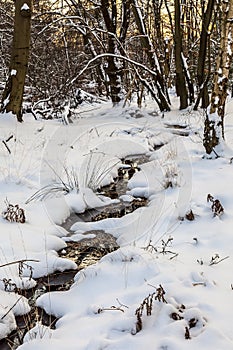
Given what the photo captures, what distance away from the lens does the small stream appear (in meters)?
2.68

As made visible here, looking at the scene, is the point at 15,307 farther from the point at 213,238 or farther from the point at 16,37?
the point at 16,37

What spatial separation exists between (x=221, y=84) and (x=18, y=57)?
400 cm

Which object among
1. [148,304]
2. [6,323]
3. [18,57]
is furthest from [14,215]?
[18,57]

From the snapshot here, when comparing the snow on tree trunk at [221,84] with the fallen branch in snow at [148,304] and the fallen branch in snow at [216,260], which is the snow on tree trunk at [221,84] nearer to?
the fallen branch in snow at [216,260]

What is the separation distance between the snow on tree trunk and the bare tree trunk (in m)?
3.73

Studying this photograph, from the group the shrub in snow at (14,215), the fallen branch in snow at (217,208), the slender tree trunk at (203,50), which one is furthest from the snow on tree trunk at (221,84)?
the slender tree trunk at (203,50)

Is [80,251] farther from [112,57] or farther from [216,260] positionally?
[112,57]

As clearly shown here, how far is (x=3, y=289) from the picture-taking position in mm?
3012

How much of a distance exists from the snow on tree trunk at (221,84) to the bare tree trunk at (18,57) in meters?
A: 3.73

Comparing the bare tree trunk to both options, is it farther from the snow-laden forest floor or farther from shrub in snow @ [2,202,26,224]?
shrub in snow @ [2,202,26,224]

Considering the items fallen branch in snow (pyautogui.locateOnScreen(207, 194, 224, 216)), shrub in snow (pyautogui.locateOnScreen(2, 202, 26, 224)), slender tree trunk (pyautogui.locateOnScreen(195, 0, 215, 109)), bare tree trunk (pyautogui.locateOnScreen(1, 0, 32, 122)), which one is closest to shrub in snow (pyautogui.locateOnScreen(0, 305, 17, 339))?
shrub in snow (pyautogui.locateOnScreen(2, 202, 26, 224))

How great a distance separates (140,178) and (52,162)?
1.37 metres

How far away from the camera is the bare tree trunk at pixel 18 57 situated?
24.5 feet

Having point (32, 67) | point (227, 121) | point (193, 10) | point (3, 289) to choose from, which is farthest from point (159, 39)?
point (3, 289)
